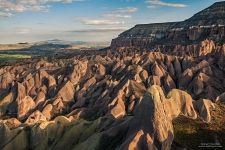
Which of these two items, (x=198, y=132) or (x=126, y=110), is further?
(x=126, y=110)

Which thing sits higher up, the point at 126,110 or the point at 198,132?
the point at 198,132

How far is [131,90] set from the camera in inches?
6545

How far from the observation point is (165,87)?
578ft

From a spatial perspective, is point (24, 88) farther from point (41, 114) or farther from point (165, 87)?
point (165, 87)

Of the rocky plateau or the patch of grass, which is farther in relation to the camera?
the patch of grass

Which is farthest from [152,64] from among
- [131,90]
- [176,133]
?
[176,133]

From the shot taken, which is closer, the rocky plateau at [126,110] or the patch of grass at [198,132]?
the rocky plateau at [126,110]

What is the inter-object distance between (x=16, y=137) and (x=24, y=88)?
8429cm

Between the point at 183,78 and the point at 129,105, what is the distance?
40373 mm

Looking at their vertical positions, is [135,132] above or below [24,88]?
above

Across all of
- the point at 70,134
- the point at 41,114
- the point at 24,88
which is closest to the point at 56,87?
the point at 24,88

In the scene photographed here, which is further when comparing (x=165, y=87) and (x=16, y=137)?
(x=165, y=87)

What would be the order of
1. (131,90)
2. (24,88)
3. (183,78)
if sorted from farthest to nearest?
(24,88) < (183,78) < (131,90)

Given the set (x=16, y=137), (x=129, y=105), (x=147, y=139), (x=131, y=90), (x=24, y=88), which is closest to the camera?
(x=147, y=139)
